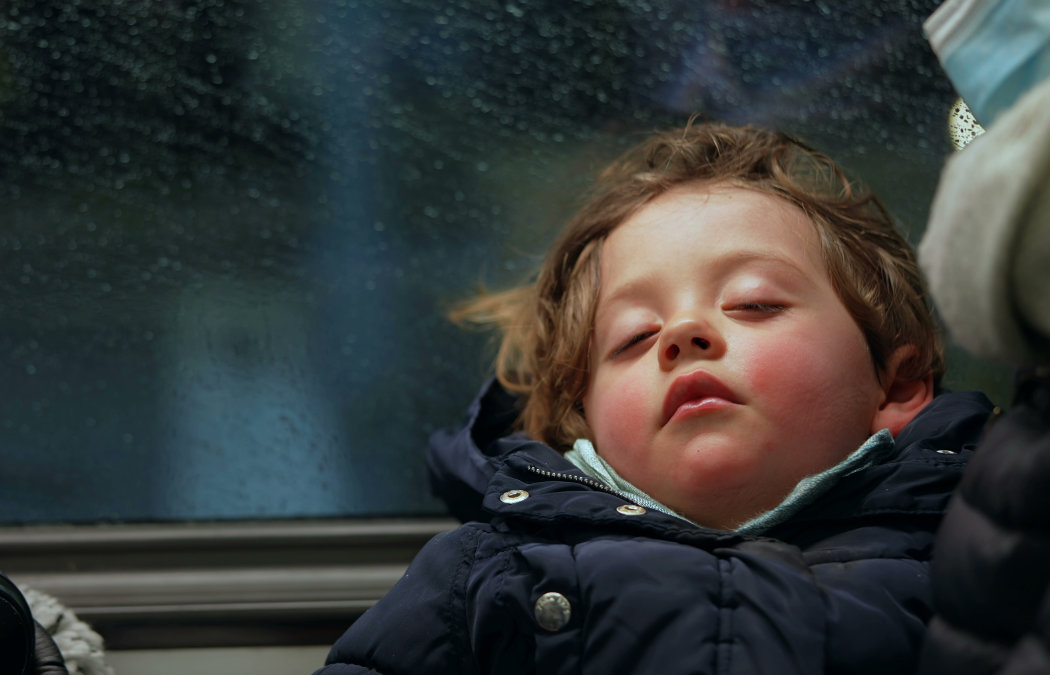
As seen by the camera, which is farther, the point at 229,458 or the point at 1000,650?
the point at 229,458

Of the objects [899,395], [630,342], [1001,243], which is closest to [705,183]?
[630,342]

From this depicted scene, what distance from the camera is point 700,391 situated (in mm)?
1074

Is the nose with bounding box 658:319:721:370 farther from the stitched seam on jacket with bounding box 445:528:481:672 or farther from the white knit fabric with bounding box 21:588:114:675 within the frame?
the white knit fabric with bounding box 21:588:114:675

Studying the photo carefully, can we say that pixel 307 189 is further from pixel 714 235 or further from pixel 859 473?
pixel 859 473

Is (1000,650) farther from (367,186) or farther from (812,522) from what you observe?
(367,186)

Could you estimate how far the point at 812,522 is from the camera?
1.04 m

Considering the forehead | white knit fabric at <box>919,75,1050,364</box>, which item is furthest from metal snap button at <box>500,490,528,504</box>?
white knit fabric at <box>919,75,1050,364</box>

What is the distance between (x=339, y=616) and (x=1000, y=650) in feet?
3.30

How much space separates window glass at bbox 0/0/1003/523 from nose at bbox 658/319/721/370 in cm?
57

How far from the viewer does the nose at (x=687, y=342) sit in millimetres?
1089

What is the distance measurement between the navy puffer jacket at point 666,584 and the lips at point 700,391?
13cm

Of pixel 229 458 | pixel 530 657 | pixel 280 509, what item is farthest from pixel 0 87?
pixel 530 657

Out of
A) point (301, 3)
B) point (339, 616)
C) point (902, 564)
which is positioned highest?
point (301, 3)

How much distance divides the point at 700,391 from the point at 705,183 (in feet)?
1.16
